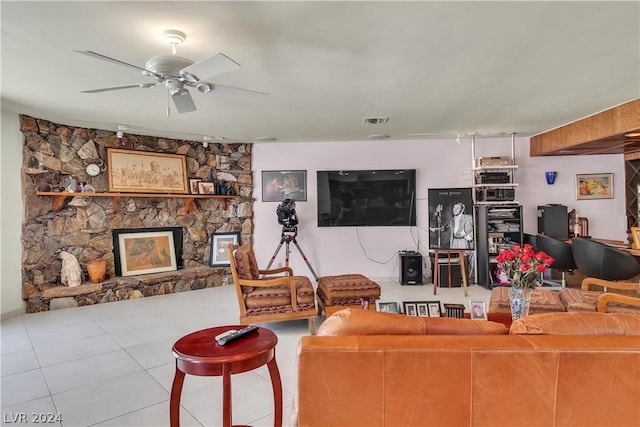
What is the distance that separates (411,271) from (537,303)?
8.55 feet

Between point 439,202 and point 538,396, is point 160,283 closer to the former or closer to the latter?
point 439,202

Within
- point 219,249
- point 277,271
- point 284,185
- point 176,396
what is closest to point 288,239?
point 284,185

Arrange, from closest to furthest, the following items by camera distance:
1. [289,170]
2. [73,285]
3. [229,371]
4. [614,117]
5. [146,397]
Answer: [229,371]
[146,397]
[614,117]
[73,285]
[289,170]

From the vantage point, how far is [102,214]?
191 inches

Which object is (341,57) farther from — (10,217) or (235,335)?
(10,217)

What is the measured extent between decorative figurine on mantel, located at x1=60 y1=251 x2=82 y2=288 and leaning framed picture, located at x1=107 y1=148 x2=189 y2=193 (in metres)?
1.05

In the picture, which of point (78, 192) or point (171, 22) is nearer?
point (171, 22)

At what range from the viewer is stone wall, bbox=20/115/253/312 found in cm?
425

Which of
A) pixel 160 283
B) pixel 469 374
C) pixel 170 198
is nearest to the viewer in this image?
pixel 469 374

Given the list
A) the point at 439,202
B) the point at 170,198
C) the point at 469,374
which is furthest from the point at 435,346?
the point at 170,198

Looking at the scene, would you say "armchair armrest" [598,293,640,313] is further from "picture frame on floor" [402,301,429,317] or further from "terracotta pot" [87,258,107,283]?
"terracotta pot" [87,258,107,283]

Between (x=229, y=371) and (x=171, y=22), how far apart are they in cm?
199

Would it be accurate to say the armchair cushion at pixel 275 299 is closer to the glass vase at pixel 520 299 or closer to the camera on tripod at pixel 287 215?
the glass vase at pixel 520 299

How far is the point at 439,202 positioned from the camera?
219 inches
